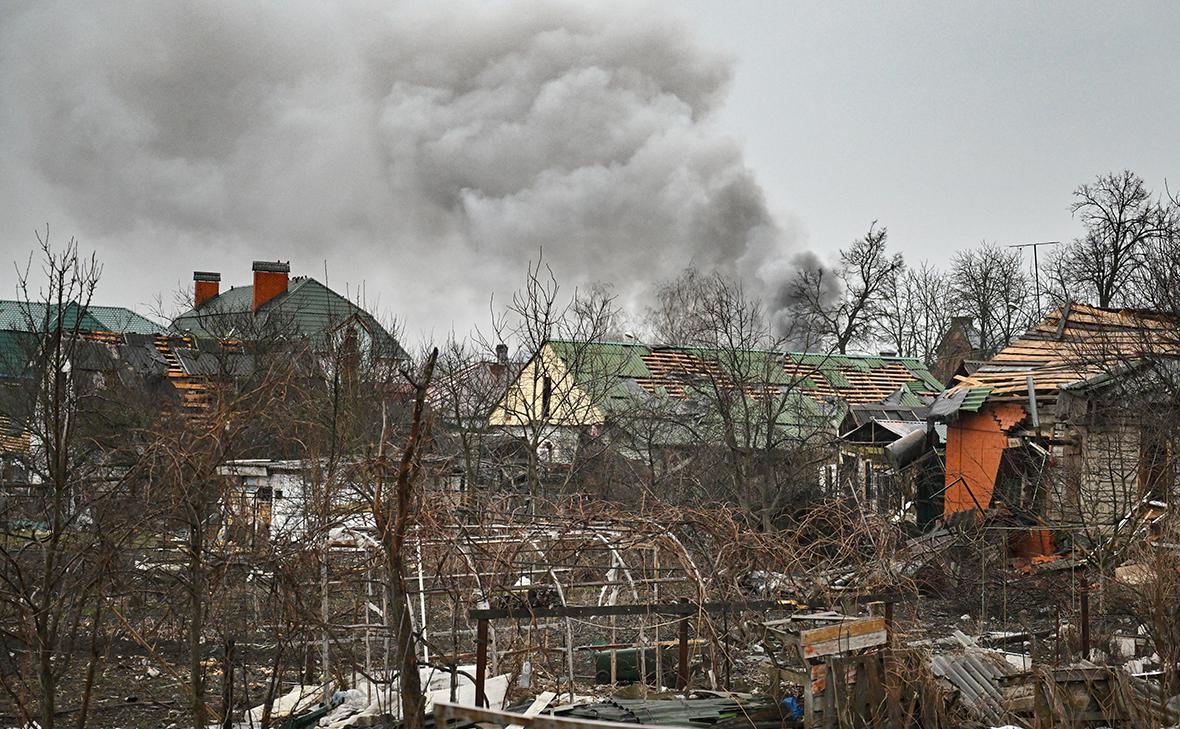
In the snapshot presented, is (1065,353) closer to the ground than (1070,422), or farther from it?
farther from it

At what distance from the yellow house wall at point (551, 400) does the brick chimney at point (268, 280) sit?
42.2ft

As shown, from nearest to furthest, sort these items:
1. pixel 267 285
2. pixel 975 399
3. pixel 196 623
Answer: pixel 196 623, pixel 975 399, pixel 267 285

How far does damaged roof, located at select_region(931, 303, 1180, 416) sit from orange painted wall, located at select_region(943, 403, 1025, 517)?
35 cm

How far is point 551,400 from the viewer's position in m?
33.7

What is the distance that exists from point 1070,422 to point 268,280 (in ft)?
106

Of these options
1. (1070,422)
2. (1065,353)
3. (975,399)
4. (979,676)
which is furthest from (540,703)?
(1065,353)

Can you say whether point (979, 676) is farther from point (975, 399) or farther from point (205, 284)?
point (205, 284)

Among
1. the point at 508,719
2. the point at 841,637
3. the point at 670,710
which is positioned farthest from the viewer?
the point at 670,710

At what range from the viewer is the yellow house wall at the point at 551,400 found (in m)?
23.7

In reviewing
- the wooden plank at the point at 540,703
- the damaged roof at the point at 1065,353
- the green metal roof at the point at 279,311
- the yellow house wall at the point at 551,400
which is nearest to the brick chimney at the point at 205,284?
the green metal roof at the point at 279,311

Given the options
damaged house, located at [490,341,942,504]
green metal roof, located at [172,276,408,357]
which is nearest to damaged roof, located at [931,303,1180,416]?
damaged house, located at [490,341,942,504]

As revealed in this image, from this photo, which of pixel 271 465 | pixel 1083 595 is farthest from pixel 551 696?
pixel 271 465

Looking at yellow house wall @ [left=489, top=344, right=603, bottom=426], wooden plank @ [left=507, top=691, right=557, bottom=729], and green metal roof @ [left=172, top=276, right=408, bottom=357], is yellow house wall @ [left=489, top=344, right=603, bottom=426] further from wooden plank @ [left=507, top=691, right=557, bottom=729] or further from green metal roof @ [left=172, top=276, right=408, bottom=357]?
wooden plank @ [left=507, top=691, right=557, bottom=729]

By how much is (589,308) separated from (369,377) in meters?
8.45
